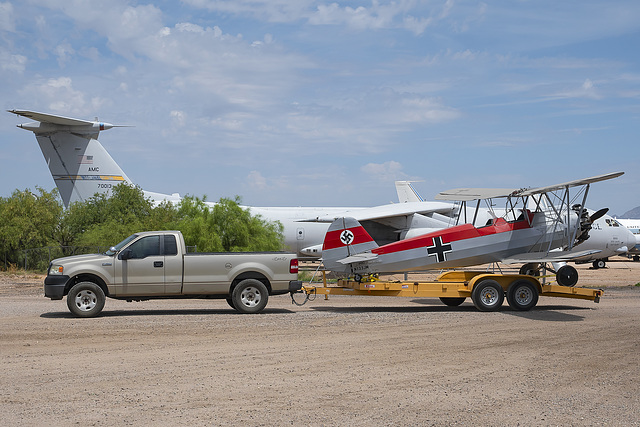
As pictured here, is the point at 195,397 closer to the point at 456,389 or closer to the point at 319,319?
the point at 456,389

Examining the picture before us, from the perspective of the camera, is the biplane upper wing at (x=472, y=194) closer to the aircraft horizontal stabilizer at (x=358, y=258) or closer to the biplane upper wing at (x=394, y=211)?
the aircraft horizontal stabilizer at (x=358, y=258)

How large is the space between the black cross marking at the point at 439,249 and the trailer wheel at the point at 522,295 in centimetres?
194

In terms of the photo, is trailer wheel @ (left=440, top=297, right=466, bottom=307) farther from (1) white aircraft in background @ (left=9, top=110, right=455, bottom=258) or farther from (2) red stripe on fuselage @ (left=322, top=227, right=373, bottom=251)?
(1) white aircraft in background @ (left=9, top=110, right=455, bottom=258)

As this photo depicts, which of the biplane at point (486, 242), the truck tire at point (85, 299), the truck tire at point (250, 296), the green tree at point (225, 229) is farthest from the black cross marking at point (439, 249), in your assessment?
the green tree at point (225, 229)

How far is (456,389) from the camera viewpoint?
8.27m

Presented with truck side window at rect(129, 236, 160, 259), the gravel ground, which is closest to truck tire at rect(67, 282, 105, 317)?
the gravel ground

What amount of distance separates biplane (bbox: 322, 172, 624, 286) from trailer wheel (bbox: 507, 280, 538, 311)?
89 centimetres

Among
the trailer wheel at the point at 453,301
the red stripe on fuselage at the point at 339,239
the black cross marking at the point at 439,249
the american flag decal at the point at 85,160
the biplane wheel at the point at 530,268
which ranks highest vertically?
the american flag decal at the point at 85,160

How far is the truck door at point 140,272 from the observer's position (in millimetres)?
15898

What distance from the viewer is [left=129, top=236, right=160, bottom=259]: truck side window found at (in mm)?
16109

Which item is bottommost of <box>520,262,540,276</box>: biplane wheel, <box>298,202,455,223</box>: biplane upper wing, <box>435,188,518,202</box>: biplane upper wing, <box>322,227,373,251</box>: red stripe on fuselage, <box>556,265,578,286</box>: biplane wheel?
<box>556,265,578,286</box>: biplane wheel

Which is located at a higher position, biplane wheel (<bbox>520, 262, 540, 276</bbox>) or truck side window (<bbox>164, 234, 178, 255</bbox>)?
truck side window (<bbox>164, 234, 178, 255</bbox>)

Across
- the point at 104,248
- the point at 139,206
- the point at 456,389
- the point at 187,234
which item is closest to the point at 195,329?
the point at 456,389

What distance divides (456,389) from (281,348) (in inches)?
152
